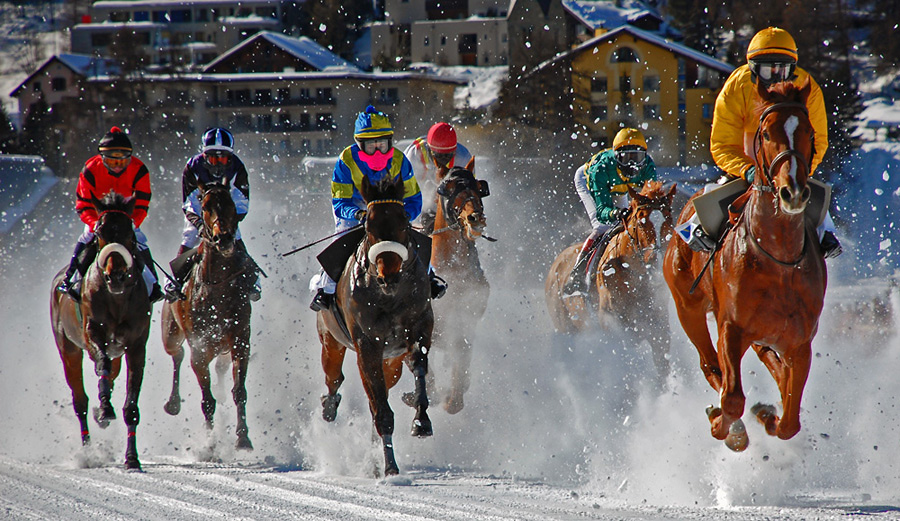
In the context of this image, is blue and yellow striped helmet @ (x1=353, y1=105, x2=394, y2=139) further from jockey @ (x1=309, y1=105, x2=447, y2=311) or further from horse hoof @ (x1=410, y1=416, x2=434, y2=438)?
horse hoof @ (x1=410, y1=416, x2=434, y2=438)

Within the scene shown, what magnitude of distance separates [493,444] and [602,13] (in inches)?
2157

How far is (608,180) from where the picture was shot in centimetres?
1134

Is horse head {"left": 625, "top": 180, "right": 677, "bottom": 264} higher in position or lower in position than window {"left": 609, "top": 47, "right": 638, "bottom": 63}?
lower

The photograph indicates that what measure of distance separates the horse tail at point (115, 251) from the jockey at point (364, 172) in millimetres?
1686

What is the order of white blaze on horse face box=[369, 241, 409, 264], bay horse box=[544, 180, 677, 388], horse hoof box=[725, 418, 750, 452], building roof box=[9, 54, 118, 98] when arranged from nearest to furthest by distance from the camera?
horse hoof box=[725, 418, 750, 452]
white blaze on horse face box=[369, 241, 409, 264]
bay horse box=[544, 180, 677, 388]
building roof box=[9, 54, 118, 98]

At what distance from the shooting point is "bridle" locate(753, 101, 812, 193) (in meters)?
6.11

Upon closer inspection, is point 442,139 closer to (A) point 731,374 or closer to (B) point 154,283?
(B) point 154,283

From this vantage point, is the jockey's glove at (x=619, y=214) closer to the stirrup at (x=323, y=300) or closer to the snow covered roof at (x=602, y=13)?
the stirrup at (x=323, y=300)

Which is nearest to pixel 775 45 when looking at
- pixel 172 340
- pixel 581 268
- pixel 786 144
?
pixel 786 144

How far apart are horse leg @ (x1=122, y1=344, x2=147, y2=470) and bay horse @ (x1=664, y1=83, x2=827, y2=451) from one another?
5.04 metres

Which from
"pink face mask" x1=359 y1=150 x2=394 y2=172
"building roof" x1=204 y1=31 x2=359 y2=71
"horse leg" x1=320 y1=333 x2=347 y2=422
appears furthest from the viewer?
"building roof" x1=204 y1=31 x2=359 y2=71

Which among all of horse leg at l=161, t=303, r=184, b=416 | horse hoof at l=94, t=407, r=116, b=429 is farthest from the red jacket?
horse hoof at l=94, t=407, r=116, b=429

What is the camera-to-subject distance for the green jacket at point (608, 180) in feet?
37.1

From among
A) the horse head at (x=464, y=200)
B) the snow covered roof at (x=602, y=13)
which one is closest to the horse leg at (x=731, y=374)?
the horse head at (x=464, y=200)
